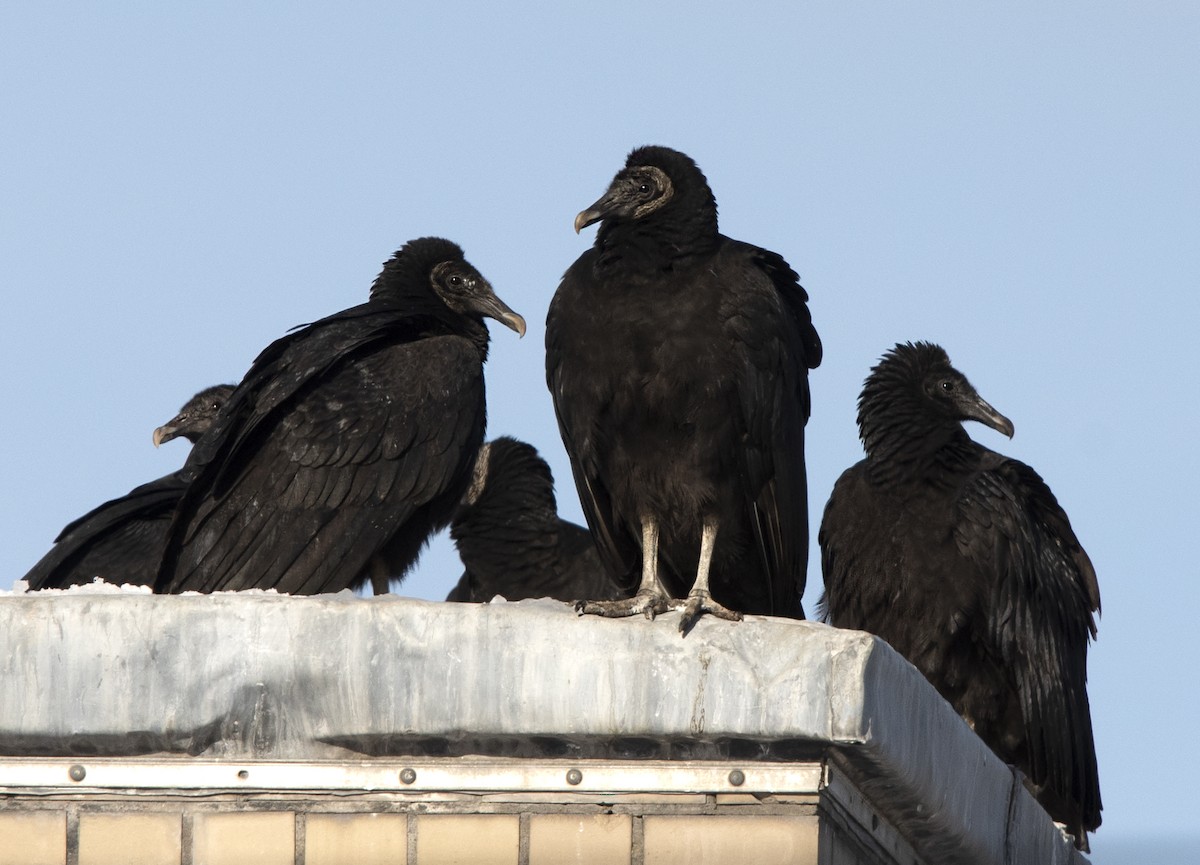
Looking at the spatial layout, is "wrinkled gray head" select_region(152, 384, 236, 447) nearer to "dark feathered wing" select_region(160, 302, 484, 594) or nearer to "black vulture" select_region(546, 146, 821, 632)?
"dark feathered wing" select_region(160, 302, 484, 594)

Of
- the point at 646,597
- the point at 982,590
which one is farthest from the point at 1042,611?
the point at 646,597

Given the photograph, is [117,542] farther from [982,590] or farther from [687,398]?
[982,590]

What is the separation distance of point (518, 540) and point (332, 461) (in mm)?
2319

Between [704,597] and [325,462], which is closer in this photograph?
[704,597]

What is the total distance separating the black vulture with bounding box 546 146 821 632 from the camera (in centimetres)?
454

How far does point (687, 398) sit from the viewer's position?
4.53 metres

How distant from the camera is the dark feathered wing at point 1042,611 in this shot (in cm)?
588

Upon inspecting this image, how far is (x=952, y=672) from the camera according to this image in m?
6.20

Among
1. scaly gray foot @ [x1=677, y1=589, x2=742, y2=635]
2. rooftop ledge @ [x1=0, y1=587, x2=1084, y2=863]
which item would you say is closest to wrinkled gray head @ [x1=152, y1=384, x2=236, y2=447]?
scaly gray foot @ [x1=677, y1=589, x2=742, y2=635]

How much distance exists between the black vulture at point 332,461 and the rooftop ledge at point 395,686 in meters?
2.35

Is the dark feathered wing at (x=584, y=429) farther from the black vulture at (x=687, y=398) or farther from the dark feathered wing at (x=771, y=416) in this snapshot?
the dark feathered wing at (x=771, y=416)

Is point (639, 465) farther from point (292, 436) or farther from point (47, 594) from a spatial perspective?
point (47, 594)

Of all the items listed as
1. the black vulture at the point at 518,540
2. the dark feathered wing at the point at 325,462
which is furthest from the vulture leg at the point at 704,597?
the black vulture at the point at 518,540

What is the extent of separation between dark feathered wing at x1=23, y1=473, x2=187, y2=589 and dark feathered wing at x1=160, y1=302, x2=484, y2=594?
0.60 metres
